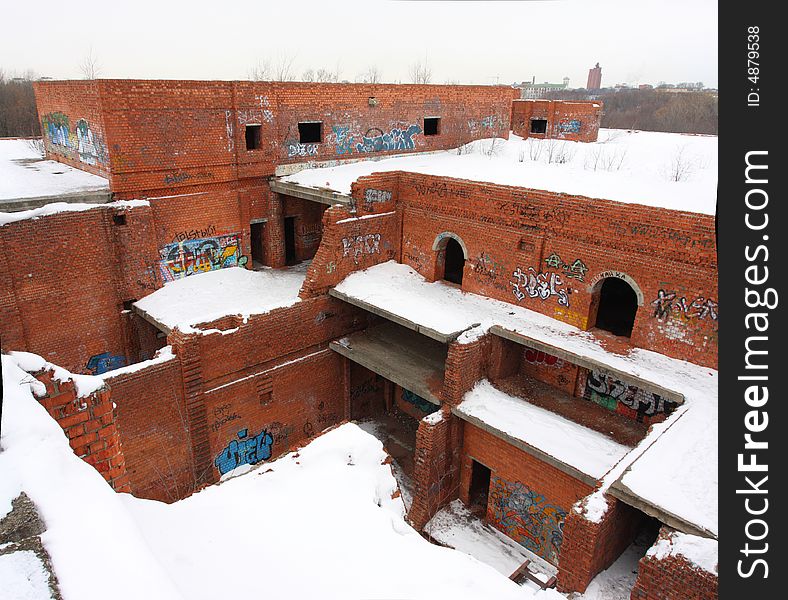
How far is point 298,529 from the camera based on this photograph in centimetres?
442

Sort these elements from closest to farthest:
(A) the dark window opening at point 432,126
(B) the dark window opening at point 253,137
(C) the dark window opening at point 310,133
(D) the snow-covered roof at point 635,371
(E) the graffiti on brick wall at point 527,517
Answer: (D) the snow-covered roof at point 635,371 < (E) the graffiti on brick wall at point 527,517 < (B) the dark window opening at point 253,137 < (C) the dark window opening at point 310,133 < (A) the dark window opening at point 432,126

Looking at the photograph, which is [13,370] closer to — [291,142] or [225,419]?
[225,419]

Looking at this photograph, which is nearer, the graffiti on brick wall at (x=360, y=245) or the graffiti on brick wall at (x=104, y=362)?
the graffiti on brick wall at (x=104, y=362)

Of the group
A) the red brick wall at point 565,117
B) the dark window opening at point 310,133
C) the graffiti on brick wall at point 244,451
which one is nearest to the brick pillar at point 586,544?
the graffiti on brick wall at point 244,451

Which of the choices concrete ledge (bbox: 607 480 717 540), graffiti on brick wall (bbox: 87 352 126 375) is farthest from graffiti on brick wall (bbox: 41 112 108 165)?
concrete ledge (bbox: 607 480 717 540)

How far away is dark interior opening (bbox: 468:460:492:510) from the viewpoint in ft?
36.8

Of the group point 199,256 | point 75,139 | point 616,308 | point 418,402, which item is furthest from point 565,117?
point 75,139

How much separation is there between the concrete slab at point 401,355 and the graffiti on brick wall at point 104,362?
4958mm

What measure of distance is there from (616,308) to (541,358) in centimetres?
307

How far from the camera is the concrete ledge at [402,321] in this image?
33.3 ft

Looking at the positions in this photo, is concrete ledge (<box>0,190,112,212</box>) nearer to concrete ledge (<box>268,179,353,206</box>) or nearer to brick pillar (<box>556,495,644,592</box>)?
concrete ledge (<box>268,179,353,206</box>)

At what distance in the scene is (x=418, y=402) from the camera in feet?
44.8

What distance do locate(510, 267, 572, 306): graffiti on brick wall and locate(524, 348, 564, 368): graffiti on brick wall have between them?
112 cm

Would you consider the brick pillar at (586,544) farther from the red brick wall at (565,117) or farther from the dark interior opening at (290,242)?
the red brick wall at (565,117)
